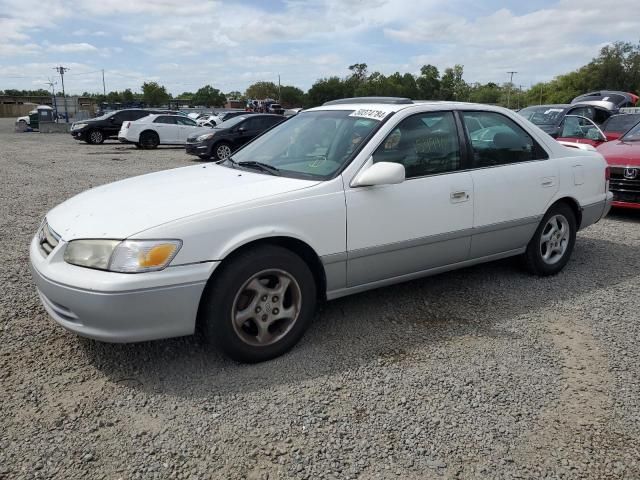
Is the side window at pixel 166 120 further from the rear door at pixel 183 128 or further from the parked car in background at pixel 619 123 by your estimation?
the parked car in background at pixel 619 123

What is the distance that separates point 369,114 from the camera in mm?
3951

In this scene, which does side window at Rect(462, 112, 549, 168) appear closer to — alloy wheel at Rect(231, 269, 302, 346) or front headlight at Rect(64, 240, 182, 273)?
alloy wheel at Rect(231, 269, 302, 346)

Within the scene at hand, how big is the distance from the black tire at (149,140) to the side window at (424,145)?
1810 centimetres

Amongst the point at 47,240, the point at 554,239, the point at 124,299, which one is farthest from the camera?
the point at 554,239

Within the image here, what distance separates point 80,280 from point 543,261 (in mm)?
3804

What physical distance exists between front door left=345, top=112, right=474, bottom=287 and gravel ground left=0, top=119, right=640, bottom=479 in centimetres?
45

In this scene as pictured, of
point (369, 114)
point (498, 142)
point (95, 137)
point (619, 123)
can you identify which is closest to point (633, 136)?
point (619, 123)

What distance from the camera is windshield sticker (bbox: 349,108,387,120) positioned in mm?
3877

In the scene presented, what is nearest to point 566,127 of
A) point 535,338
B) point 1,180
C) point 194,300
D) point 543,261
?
point 543,261

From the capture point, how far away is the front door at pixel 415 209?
3.56 meters

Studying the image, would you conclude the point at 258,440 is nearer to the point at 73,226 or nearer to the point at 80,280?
the point at 80,280

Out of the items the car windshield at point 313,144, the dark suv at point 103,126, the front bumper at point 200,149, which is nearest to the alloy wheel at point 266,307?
the car windshield at point 313,144

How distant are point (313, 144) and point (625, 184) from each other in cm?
517

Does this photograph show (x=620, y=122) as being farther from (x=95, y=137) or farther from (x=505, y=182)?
(x=95, y=137)
